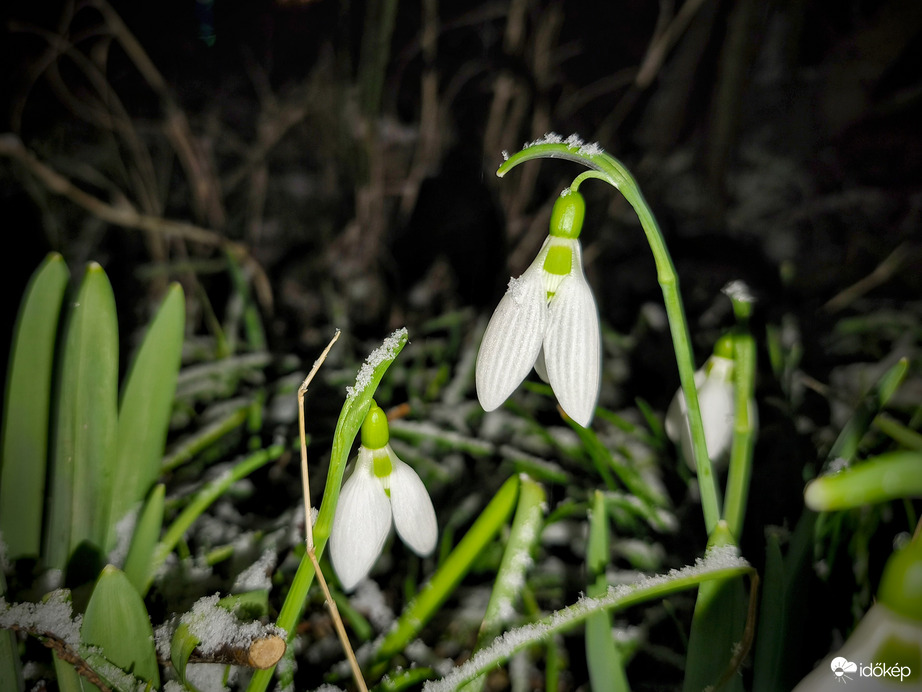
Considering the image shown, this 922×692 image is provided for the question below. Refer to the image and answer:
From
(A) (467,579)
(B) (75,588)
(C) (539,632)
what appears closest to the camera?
(C) (539,632)

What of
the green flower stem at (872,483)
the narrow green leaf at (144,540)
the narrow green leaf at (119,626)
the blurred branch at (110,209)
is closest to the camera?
the green flower stem at (872,483)

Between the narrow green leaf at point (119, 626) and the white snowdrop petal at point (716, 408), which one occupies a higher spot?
the white snowdrop petal at point (716, 408)

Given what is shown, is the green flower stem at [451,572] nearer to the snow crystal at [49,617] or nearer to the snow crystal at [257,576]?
the snow crystal at [257,576]

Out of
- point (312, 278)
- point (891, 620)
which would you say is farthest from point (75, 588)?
point (312, 278)

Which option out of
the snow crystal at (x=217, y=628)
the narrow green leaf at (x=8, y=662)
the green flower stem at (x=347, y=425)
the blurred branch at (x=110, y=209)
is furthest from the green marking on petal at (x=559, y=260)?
the blurred branch at (x=110, y=209)

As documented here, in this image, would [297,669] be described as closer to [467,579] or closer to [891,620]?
[467,579]

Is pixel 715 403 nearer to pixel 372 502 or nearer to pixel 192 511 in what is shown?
pixel 372 502
